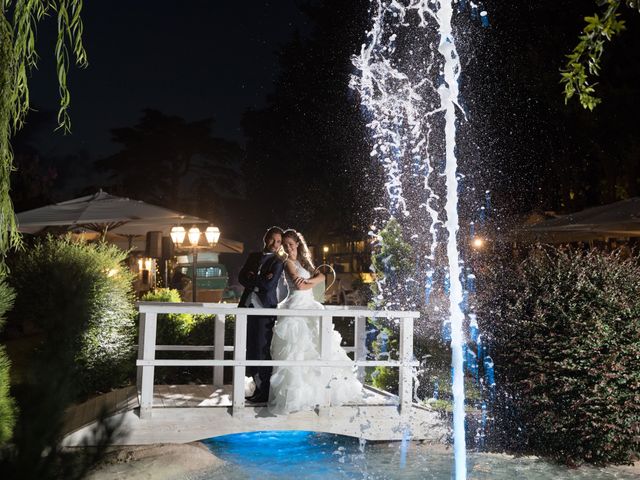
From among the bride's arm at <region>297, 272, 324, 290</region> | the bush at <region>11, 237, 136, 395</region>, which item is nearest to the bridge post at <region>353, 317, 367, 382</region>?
the bride's arm at <region>297, 272, 324, 290</region>

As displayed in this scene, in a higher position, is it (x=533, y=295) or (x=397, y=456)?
(x=533, y=295)

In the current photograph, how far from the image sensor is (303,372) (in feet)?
23.3

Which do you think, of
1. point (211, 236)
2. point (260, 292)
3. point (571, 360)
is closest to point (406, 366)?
point (571, 360)

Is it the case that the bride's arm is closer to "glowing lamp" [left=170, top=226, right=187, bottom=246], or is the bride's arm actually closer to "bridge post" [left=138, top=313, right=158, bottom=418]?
"bridge post" [left=138, top=313, right=158, bottom=418]

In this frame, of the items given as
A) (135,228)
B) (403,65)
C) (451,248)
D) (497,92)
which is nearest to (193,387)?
(451,248)

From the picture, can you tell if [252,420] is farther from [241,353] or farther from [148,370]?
[148,370]

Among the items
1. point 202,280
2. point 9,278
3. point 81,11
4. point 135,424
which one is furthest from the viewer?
point 202,280

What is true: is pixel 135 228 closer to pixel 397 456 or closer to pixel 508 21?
pixel 397 456

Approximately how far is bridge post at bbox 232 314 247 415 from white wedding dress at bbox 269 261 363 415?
0.37 m

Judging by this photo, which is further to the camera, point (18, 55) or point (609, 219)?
point (609, 219)

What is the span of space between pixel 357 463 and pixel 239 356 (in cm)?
157

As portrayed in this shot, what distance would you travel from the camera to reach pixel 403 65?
19734mm

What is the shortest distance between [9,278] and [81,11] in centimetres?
665

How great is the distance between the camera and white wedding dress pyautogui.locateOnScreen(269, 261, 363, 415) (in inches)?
274
